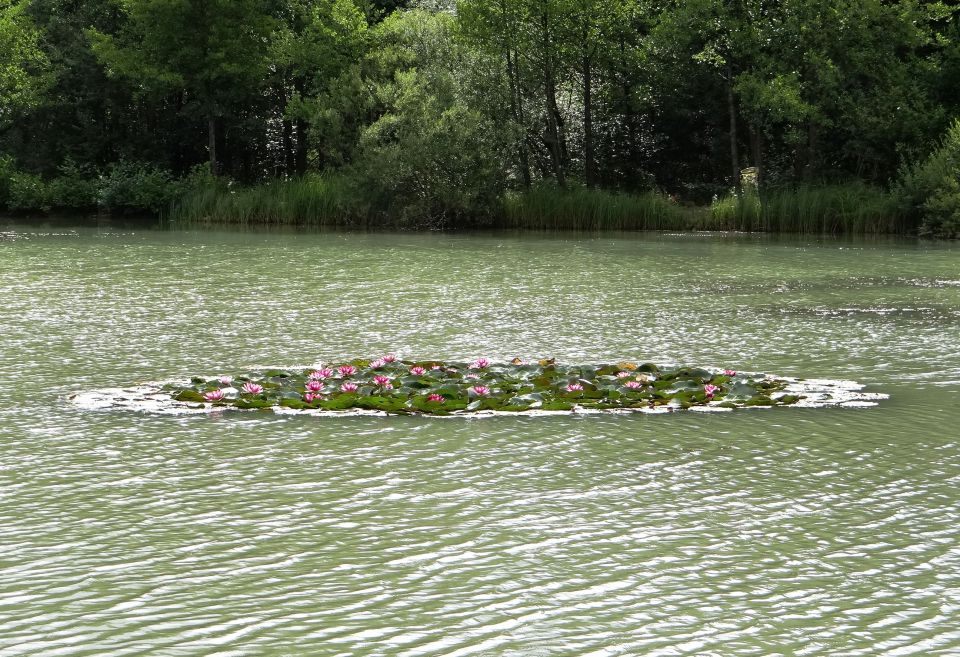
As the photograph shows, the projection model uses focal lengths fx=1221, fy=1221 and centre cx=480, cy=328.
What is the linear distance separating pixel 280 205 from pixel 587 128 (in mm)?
9828

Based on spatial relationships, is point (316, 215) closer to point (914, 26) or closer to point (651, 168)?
point (651, 168)

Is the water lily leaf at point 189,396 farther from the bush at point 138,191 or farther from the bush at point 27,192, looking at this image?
the bush at point 27,192

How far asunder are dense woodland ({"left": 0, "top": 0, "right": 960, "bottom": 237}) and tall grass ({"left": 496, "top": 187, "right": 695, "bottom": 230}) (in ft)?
0.31

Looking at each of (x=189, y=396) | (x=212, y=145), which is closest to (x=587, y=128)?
(x=212, y=145)

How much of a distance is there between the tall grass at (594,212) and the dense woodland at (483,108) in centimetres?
9

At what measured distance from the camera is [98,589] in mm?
4902

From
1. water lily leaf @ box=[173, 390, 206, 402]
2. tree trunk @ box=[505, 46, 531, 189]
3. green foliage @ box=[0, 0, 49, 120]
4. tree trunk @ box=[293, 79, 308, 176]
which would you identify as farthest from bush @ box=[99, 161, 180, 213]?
water lily leaf @ box=[173, 390, 206, 402]

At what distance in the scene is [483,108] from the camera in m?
36.7

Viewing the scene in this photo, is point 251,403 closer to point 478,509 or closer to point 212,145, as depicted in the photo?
point 478,509

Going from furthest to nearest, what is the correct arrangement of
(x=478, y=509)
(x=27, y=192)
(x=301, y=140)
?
(x=301, y=140)
(x=27, y=192)
(x=478, y=509)

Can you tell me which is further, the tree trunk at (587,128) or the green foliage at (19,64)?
the green foliage at (19,64)

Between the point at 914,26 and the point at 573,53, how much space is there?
9.73m

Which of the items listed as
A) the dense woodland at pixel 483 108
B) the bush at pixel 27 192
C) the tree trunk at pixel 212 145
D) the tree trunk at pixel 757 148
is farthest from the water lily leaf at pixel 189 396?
the bush at pixel 27 192

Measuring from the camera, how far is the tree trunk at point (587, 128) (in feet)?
122
